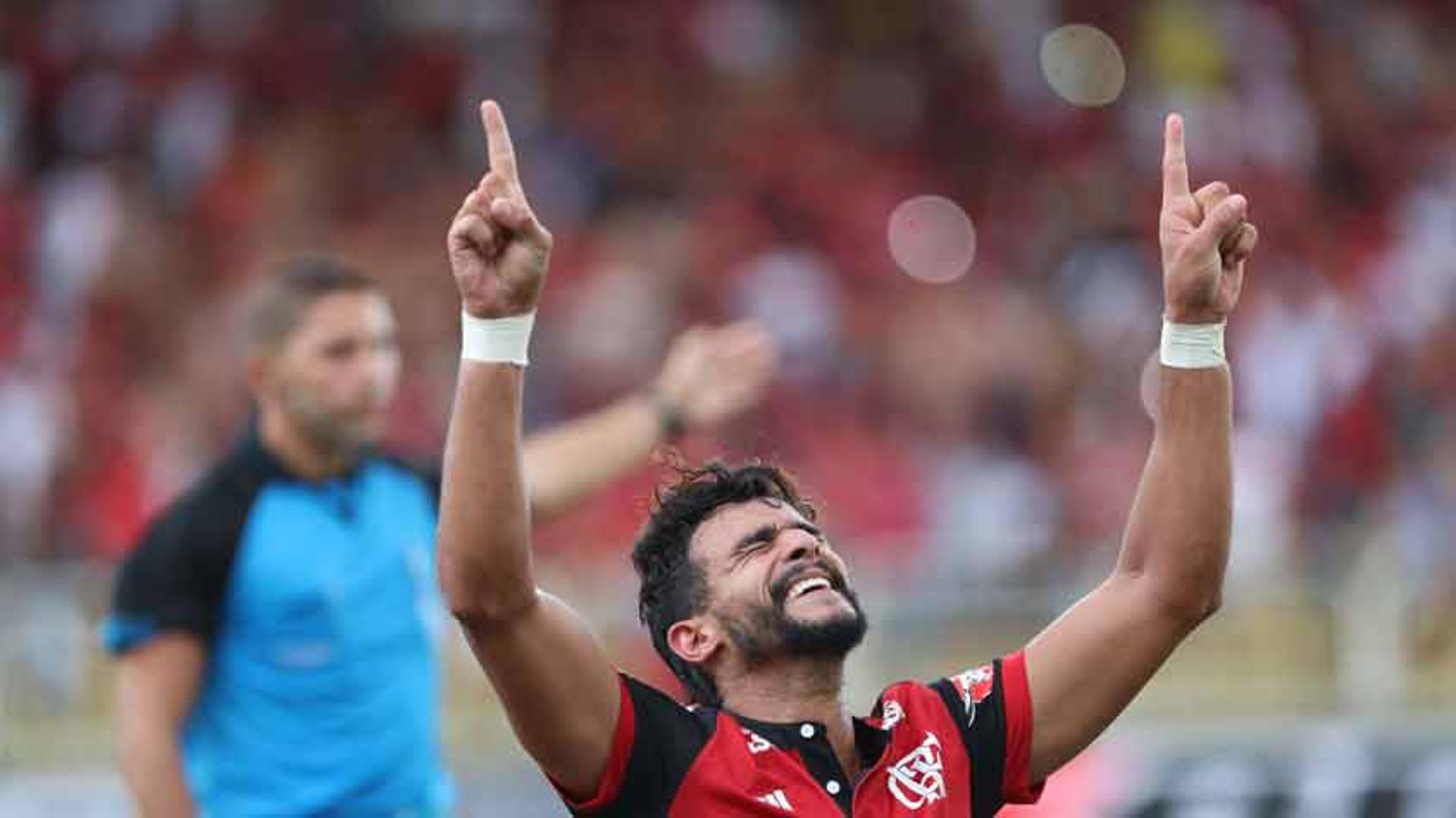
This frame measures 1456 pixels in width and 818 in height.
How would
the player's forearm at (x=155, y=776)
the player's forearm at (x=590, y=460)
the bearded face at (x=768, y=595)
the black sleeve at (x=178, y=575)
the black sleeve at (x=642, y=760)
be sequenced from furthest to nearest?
the player's forearm at (x=590, y=460), the black sleeve at (x=178, y=575), the player's forearm at (x=155, y=776), the bearded face at (x=768, y=595), the black sleeve at (x=642, y=760)

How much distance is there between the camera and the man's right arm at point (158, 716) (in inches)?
243

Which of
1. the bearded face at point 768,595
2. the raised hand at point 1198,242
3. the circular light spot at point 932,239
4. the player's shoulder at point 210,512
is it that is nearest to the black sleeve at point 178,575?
the player's shoulder at point 210,512

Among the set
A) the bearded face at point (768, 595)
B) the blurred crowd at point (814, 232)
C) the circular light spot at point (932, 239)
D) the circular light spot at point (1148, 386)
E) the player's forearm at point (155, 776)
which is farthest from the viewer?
the circular light spot at point (932, 239)

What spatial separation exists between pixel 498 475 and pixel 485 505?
0.18ft

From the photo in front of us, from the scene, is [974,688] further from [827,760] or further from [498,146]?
[498,146]

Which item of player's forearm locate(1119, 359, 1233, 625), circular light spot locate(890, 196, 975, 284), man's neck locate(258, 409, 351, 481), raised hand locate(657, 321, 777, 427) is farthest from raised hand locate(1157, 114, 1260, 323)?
circular light spot locate(890, 196, 975, 284)

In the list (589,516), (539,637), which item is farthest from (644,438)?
(589,516)

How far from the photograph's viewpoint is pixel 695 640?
4.70 metres

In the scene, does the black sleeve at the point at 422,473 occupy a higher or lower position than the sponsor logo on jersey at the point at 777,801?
higher

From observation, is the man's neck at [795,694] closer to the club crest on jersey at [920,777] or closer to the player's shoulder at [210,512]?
the club crest on jersey at [920,777]

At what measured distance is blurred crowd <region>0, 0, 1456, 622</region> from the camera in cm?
1227

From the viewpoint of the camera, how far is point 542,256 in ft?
13.9

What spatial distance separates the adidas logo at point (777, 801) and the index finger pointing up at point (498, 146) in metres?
1.15

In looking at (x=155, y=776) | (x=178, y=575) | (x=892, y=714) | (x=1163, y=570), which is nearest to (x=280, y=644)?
(x=178, y=575)
